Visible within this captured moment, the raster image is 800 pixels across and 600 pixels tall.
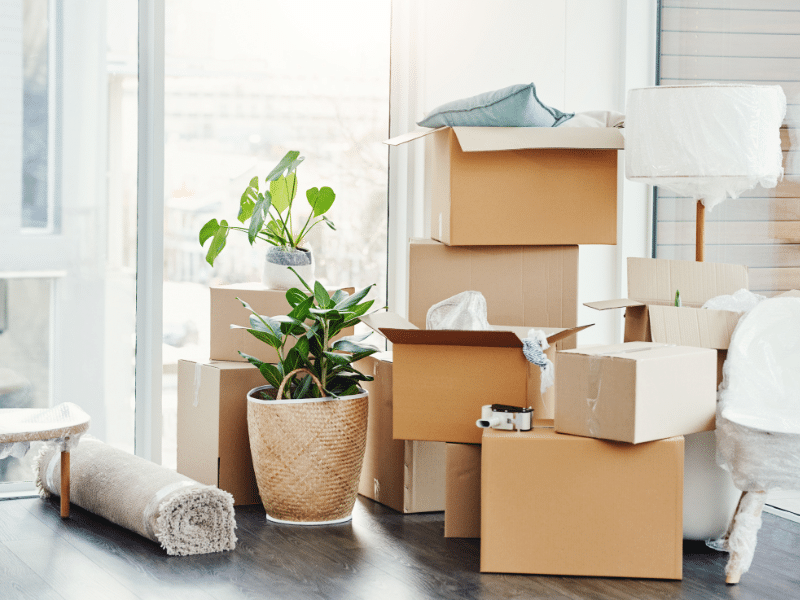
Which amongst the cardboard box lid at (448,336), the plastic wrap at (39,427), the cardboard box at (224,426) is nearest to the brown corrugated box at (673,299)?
the cardboard box lid at (448,336)

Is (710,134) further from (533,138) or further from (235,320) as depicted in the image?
(235,320)

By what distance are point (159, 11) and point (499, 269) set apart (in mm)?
1455

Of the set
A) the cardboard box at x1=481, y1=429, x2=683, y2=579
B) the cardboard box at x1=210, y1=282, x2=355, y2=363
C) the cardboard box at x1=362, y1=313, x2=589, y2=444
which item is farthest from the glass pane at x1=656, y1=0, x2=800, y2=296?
the cardboard box at x1=210, y1=282, x2=355, y2=363

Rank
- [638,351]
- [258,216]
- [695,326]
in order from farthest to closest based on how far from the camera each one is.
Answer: [258,216]
[695,326]
[638,351]

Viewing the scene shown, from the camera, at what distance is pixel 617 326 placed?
11.5 feet

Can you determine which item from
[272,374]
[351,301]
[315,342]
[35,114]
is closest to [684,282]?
[351,301]

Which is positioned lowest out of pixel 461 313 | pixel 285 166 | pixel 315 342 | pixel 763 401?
pixel 763 401

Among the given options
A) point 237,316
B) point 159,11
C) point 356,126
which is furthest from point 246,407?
point 159,11

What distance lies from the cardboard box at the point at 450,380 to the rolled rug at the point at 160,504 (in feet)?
1.68

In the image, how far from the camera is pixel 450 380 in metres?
2.39

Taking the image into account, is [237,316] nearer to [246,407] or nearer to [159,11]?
[246,407]

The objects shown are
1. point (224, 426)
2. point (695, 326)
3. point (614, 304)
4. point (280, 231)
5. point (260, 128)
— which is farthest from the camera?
point (260, 128)

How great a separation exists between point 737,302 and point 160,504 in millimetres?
1603

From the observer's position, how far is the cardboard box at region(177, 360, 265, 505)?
276 cm
